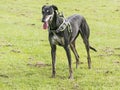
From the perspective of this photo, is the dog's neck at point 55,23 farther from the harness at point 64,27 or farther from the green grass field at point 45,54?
the green grass field at point 45,54

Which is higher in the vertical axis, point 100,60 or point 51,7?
point 51,7

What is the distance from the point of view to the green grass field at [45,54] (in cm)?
1245

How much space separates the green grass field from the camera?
12.5 m

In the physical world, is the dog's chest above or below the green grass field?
above

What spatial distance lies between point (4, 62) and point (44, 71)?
2262 mm

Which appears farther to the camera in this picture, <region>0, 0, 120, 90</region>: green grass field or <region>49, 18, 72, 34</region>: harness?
<region>49, 18, 72, 34</region>: harness

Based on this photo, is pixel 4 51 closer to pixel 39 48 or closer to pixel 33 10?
pixel 39 48

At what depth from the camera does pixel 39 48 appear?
62.5 ft

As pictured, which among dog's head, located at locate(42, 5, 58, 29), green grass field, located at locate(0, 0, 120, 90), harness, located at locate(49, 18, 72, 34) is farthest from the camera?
harness, located at locate(49, 18, 72, 34)

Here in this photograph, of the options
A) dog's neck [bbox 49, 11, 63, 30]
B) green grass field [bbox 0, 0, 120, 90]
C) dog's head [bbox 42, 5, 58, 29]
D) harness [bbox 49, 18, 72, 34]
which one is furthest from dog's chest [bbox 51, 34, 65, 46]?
green grass field [bbox 0, 0, 120, 90]

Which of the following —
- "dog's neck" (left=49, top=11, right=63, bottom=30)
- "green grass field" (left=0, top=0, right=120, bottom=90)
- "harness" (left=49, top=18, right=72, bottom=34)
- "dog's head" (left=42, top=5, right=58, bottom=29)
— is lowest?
"green grass field" (left=0, top=0, right=120, bottom=90)

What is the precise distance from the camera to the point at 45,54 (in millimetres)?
17562

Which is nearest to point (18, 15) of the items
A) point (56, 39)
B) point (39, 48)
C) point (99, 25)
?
point (99, 25)

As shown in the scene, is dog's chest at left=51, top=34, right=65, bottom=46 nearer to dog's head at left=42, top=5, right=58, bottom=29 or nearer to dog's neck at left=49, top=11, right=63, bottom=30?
dog's neck at left=49, top=11, right=63, bottom=30
